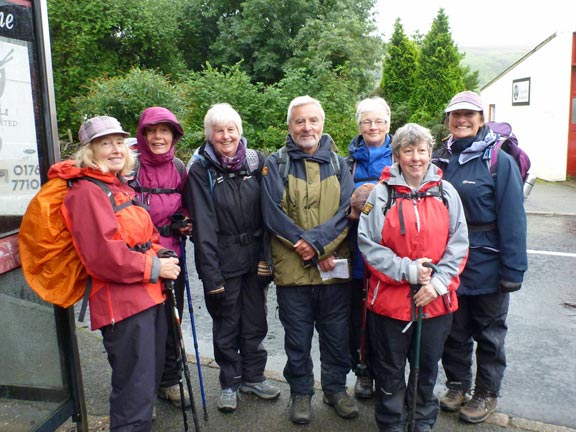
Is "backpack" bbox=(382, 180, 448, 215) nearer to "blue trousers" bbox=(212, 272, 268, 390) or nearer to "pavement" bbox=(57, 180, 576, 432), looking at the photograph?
"blue trousers" bbox=(212, 272, 268, 390)

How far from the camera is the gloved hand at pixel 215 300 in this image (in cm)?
354

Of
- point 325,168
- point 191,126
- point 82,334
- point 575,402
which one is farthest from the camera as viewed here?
point 191,126

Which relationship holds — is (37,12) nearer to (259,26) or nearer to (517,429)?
(517,429)

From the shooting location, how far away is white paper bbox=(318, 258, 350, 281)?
3.46 metres


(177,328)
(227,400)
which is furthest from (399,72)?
(177,328)

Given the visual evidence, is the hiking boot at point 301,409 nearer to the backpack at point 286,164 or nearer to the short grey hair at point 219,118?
the backpack at point 286,164

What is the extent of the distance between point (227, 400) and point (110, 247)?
5.18 ft

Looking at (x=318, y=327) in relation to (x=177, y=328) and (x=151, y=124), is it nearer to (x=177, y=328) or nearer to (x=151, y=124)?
(x=177, y=328)

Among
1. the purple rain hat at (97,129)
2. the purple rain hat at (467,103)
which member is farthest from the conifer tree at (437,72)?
the purple rain hat at (97,129)

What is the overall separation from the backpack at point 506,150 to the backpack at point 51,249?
220 centimetres

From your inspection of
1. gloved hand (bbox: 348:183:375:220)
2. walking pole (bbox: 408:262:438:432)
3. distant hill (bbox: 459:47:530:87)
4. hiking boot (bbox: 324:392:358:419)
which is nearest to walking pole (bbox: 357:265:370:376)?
hiking boot (bbox: 324:392:358:419)

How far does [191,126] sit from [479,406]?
975 centimetres

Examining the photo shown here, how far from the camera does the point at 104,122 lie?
2.89 m

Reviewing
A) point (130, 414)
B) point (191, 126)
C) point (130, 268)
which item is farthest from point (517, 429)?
point (191, 126)
